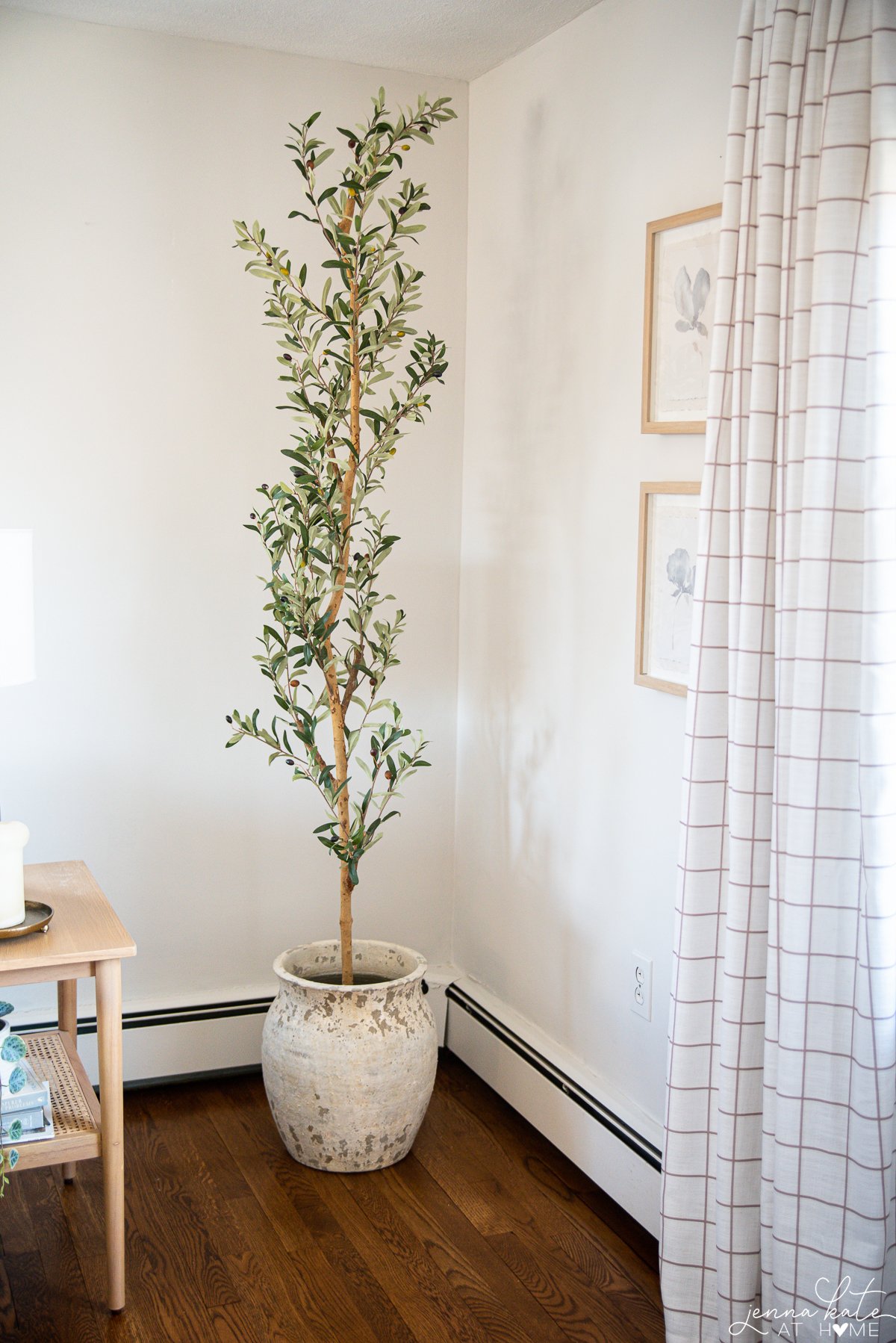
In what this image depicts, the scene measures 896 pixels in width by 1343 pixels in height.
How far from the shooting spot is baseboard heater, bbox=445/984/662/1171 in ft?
7.55

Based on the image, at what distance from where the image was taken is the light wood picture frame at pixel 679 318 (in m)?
2.09

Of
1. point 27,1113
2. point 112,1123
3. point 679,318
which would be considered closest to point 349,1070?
point 112,1123

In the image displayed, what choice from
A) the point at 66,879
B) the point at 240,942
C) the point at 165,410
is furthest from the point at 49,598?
the point at 240,942

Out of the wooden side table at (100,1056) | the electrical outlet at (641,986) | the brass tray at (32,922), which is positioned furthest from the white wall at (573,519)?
the brass tray at (32,922)

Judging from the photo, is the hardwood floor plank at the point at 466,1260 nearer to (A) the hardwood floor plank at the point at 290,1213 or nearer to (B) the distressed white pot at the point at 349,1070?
(B) the distressed white pot at the point at 349,1070

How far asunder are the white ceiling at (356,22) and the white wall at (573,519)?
0.25ft

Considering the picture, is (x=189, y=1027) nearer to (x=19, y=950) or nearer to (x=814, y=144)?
(x=19, y=950)

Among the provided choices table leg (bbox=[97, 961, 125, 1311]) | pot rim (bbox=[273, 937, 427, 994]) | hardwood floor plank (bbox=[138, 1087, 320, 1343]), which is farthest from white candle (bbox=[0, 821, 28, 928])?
hardwood floor plank (bbox=[138, 1087, 320, 1343])

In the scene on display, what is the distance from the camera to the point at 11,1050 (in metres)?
1.96

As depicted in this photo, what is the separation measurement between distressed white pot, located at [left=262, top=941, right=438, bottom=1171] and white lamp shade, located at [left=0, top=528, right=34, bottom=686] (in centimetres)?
89

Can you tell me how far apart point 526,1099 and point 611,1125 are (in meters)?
0.38

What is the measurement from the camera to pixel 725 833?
1868 millimetres

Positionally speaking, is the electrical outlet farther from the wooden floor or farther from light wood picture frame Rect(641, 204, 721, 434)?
light wood picture frame Rect(641, 204, 721, 434)

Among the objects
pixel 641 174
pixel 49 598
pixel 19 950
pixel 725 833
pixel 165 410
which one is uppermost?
pixel 641 174
